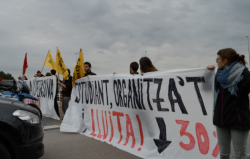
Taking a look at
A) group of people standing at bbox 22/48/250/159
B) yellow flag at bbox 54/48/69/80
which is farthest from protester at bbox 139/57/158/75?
yellow flag at bbox 54/48/69/80

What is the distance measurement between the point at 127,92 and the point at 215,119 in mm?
2250

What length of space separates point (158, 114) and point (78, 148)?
192 centimetres

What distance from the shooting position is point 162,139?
3740 millimetres

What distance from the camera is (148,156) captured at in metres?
3.79

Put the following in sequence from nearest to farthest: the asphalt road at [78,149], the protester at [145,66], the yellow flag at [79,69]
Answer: the asphalt road at [78,149] < the protester at [145,66] < the yellow flag at [79,69]

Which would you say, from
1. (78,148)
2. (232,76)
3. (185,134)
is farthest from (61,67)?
(232,76)

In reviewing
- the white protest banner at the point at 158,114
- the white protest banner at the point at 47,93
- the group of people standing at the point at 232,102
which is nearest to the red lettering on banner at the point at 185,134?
the white protest banner at the point at 158,114

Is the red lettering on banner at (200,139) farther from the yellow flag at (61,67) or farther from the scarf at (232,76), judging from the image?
the yellow flag at (61,67)

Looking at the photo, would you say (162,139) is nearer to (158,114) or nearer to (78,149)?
(158,114)

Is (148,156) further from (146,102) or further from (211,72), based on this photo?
(211,72)

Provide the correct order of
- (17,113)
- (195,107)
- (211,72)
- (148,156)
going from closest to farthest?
(17,113), (211,72), (195,107), (148,156)

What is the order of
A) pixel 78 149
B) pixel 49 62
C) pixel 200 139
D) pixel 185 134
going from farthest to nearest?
pixel 49 62 → pixel 78 149 → pixel 185 134 → pixel 200 139

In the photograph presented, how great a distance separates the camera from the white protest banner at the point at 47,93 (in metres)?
8.31

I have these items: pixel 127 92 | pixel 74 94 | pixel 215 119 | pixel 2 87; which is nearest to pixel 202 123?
pixel 215 119
